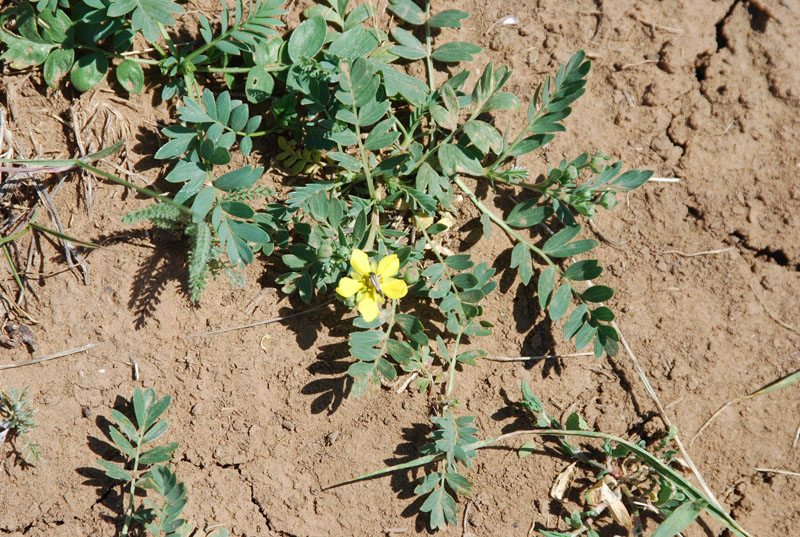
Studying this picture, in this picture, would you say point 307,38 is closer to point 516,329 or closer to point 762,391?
point 516,329

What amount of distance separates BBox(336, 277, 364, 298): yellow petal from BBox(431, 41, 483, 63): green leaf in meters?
1.32

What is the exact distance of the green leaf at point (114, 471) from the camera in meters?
3.04

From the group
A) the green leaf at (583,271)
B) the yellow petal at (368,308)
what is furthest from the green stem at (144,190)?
the green leaf at (583,271)

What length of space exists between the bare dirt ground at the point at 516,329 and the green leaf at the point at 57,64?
108 mm

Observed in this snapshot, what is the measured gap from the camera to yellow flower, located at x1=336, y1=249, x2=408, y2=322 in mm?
2785

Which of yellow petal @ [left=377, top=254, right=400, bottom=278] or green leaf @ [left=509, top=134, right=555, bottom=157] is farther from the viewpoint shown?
green leaf @ [left=509, top=134, right=555, bottom=157]

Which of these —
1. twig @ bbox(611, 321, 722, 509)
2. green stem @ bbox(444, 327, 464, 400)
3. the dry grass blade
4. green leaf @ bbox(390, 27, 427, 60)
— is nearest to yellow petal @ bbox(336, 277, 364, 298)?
green stem @ bbox(444, 327, 464, 400)

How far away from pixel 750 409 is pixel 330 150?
2673 millimetres

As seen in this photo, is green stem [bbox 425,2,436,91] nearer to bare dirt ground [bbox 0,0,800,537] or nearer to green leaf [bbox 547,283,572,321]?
bare dirt ground [bbox 0,0,800,537]

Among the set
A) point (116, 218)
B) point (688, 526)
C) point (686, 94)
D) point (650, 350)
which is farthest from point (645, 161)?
point (116, 218)

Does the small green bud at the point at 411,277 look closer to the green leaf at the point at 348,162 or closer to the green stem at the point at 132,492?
the green leaf at the point at 348,162

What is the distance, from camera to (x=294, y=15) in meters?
3.28

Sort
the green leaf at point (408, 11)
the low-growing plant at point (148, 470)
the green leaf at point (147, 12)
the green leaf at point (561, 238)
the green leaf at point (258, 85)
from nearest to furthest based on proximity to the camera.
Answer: the green leaf at point (147, 12) → the low-growing plant at point (148, 470) → the green leaf at point (258, 85) → the green leaf at point (561, 238) → the green leaf at point (408, 11)

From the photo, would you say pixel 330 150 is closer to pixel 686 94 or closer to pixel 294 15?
pixel 294 15
